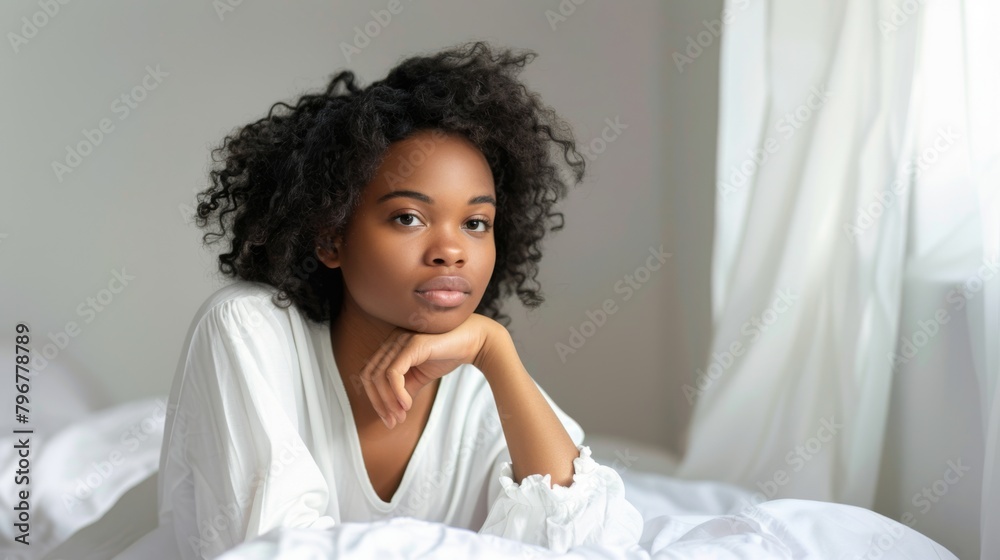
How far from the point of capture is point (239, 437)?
1.12m

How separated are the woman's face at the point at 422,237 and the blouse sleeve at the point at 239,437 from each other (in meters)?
0.16

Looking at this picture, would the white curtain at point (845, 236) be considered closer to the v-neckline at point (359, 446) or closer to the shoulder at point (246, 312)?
the v-neckline at point (359, 446)

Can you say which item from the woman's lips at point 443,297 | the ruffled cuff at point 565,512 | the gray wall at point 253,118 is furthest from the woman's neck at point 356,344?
the gray wall at point 253,118

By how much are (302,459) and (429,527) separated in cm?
25

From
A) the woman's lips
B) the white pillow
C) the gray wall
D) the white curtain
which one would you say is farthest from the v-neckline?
the gray wall

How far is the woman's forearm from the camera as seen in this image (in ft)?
4.07

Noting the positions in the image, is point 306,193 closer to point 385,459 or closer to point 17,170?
point 385,459

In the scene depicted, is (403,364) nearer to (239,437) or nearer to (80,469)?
(239,437)

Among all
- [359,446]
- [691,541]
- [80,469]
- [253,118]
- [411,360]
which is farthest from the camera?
[253,118]

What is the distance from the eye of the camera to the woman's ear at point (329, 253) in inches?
50.6

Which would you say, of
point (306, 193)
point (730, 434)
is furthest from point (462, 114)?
point (730, 434)

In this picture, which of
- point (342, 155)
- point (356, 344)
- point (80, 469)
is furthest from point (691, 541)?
point (80, 469)

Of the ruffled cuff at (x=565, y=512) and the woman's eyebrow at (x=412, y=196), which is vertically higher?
the woman's eyebrow at (x=412, y=196)

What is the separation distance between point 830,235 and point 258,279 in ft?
3.50
